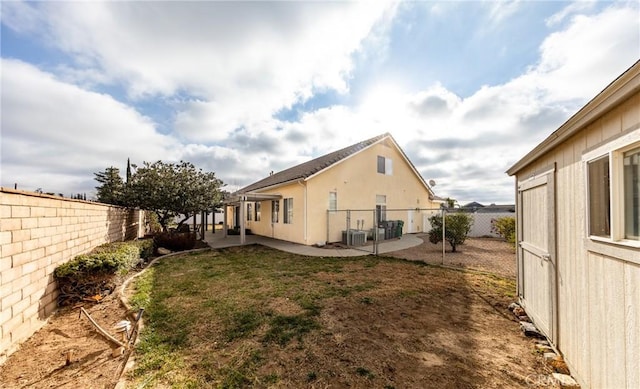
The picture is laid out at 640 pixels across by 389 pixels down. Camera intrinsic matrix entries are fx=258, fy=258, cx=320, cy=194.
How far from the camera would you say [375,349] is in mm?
3604

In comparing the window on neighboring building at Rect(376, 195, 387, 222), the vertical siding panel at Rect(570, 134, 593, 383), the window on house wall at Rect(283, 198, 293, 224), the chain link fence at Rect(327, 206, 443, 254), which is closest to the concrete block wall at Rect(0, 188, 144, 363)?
the vertical siding panel at Rect(570, 134, 593, 383)

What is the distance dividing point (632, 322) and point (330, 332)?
332cm

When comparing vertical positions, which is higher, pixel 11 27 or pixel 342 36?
pixel 342 36

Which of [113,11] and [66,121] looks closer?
[113,11]

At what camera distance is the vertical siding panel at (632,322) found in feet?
6.57

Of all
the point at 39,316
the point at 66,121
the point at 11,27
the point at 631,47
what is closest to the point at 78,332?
the point at 39,316

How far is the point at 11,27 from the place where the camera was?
5047 millimetres

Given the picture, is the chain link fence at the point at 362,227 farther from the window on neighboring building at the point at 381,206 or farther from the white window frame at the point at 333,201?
the white window frame at the point at 333,201

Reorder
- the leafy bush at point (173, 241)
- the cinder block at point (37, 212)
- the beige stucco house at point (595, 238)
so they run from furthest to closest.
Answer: the leafy bush at point (173, 241) → the cinder block at point (37, 212) → the beige stucco house at point (595, 238)

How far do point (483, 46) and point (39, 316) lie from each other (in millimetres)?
12023

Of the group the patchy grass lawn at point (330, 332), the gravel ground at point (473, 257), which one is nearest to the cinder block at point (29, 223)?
the patchy grass lawn at point (330, 332)

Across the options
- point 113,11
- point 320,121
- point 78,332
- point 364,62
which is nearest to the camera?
point 78,332

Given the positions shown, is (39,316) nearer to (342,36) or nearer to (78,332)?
(78,332)

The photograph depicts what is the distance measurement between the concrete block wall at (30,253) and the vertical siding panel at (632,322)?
264 inches
